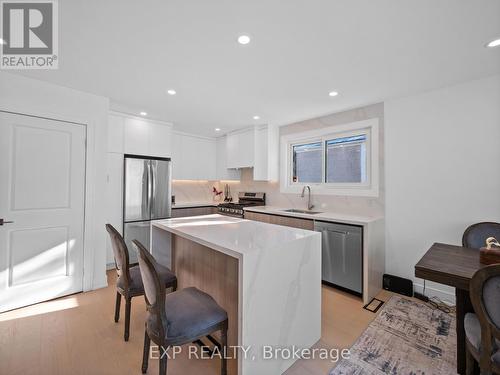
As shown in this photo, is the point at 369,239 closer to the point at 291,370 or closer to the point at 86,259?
the point at 291,370

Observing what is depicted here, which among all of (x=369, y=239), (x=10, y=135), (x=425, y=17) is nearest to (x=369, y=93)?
(x=425, y=17)

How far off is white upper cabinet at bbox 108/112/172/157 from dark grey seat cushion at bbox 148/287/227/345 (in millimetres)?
2871

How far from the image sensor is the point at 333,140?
12.2ft

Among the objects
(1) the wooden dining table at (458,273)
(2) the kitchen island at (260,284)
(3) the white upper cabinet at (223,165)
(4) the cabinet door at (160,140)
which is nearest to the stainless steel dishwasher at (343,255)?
(1) the wooden dining table at (458,273)

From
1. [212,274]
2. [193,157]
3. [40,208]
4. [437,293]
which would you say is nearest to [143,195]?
[40,208]

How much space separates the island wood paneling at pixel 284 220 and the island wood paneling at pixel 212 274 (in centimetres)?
163

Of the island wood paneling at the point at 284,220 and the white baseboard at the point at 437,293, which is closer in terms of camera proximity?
the white baseboard at the point at 437,293

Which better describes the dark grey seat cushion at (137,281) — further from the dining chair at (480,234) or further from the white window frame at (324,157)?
the dining chair at (480,234)

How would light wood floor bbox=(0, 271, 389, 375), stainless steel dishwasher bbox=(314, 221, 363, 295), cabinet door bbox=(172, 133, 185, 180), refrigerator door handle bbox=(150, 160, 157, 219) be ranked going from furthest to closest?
cabinet door bbox=(172, 133, 185, 180) → refrigerator door handle bbox=(150, 160, 157, 219) → stainless steel dishwasher bbox=(314, 221, 363, 295) → light wood floor bbox=(0, 271, 389, 375)

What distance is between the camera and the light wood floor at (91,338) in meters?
1.66

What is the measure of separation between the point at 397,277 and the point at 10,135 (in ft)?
15.4

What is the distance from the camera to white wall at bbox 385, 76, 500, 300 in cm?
238

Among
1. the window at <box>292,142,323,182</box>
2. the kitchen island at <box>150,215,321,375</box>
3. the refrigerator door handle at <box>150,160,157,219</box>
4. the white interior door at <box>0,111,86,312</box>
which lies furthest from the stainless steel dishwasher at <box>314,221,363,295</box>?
the white interior door at <box>0,111,86,312</box>

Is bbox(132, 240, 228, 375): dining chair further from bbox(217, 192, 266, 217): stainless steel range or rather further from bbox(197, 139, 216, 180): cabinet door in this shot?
bbox(197, 139, 216, 180): cabinet door
